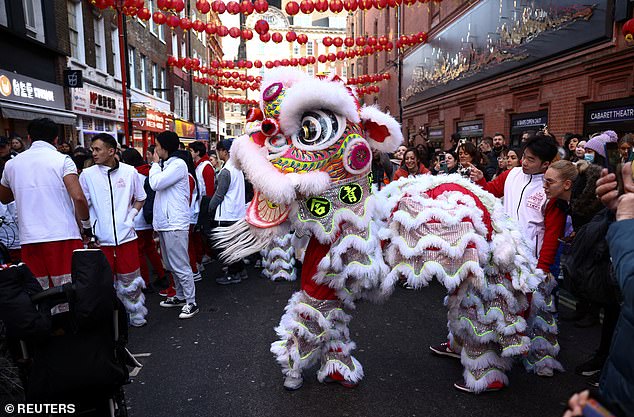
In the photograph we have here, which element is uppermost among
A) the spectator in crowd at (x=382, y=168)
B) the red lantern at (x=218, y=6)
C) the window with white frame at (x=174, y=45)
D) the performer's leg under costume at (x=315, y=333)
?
the window with white frame at (x=174, y=45)

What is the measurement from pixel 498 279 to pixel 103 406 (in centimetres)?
246

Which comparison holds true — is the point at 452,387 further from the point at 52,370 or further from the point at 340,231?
the point at 52,370

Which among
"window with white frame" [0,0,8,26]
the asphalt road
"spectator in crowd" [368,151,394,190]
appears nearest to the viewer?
the asphalt road

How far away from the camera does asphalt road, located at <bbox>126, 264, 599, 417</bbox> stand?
3.03m

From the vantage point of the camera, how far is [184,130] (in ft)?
89.1

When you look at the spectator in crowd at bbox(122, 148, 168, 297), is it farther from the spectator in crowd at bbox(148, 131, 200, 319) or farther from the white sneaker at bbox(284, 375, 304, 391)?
the white sneaker at bbox(284, 375, 304, 391)

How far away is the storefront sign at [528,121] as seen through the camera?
31.8 feet

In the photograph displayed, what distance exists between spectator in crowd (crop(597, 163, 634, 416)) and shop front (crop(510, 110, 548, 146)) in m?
8.81

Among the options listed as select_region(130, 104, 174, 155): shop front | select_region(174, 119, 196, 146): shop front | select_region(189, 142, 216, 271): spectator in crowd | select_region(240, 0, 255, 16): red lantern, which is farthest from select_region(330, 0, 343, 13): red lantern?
select_region(174, 119, 196, 146): shop front

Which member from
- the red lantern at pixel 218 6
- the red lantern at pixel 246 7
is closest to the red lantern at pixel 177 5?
the red lantern at pixel 218 6

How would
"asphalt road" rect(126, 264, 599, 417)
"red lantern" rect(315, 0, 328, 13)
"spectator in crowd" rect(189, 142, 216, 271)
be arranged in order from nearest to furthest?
"asphalt road" rect(126, 264, 599, 417), "spectator in crowd" rect(189, 142, 216, 271), "red lantern" rect(315, 0, 328, 13)

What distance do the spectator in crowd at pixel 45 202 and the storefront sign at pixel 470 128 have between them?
11605mm

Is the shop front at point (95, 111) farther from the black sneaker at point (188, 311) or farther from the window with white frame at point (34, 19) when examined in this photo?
the black sneaker at point (188, 311)

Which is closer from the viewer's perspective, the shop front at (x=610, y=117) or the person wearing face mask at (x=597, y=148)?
the person wearing face mask at (x=597, y=148)
